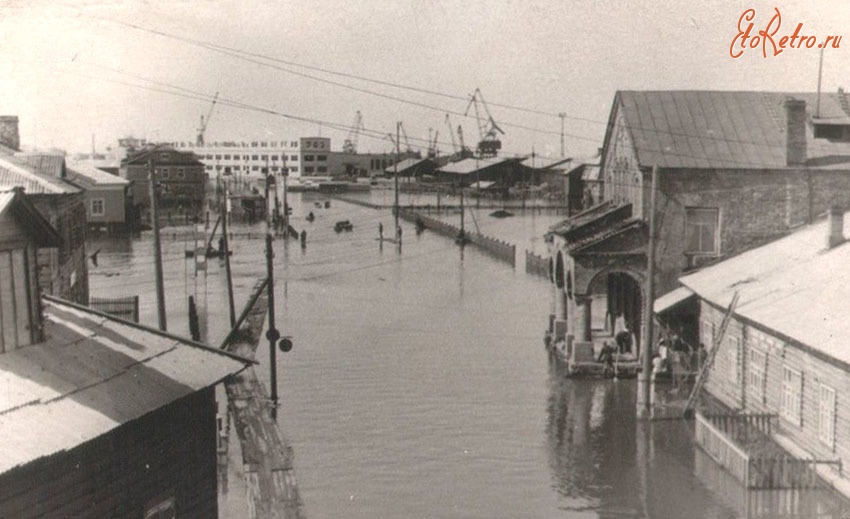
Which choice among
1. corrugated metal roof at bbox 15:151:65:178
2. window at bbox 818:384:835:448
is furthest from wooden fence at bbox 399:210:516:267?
window at bbox 818:384:835:448

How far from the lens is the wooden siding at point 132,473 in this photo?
11.4 meters

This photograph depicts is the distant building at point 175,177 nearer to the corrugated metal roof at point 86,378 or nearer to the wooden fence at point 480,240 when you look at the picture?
the wooden fence at point 480,240

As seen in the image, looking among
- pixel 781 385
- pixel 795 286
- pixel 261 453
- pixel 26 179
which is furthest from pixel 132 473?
pixel 795 286

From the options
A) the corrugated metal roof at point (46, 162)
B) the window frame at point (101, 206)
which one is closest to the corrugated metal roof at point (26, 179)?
the corrugated metal roof at point (46, 162)

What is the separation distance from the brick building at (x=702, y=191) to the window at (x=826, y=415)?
10.9 metres

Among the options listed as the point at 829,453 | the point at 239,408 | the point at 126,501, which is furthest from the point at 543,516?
the point at 239,408

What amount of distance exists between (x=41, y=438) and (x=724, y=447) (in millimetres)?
15297

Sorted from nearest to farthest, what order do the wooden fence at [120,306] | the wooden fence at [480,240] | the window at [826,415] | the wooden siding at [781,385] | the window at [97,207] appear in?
the wooden siding at [781,385], the window at [826,415], the wooden fence at [120,306], the wooden fence at [480,240], the window at [97,207]

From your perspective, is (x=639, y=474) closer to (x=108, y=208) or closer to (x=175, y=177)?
(x=108, y=208)

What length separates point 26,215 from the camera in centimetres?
1388

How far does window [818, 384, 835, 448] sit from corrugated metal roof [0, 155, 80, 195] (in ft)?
60.9

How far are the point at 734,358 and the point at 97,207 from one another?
62478mm

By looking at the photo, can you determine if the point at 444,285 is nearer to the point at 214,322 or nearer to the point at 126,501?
the point at 214,322

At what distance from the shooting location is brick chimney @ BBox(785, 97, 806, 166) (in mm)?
33031
